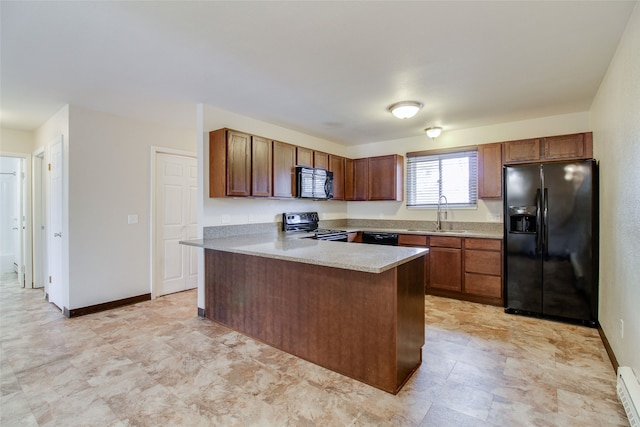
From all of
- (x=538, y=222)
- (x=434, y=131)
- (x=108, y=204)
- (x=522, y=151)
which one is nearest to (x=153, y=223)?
(x=108, y=204)

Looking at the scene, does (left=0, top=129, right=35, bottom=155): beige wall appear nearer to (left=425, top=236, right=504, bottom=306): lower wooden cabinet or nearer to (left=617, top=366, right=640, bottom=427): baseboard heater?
(left=425, top=236, right=504, bottom=306): lower wooden cabinet

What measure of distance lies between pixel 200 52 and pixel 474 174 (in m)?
4.08

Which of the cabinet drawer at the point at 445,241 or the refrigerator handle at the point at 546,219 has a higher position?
the refrigerator handle at the point at 546,219

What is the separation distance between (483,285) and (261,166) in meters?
3.30

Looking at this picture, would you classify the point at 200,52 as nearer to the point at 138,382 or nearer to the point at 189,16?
the point at 189,16

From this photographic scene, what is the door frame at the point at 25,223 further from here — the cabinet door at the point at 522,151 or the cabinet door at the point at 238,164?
the cabinet door at the point at 522,151

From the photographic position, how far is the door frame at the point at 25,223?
4.64m

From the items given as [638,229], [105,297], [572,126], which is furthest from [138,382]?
[572,126]

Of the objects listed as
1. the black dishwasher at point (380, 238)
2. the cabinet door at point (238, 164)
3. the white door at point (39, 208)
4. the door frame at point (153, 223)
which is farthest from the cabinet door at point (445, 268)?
the white door at point (39, 208)

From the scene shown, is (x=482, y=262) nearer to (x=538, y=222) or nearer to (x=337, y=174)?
(x=538, y=222)

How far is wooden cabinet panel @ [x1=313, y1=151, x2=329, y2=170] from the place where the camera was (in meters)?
4.71

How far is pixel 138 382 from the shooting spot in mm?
2221

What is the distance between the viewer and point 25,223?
4727 mm

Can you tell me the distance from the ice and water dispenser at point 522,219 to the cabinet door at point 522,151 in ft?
2.78
